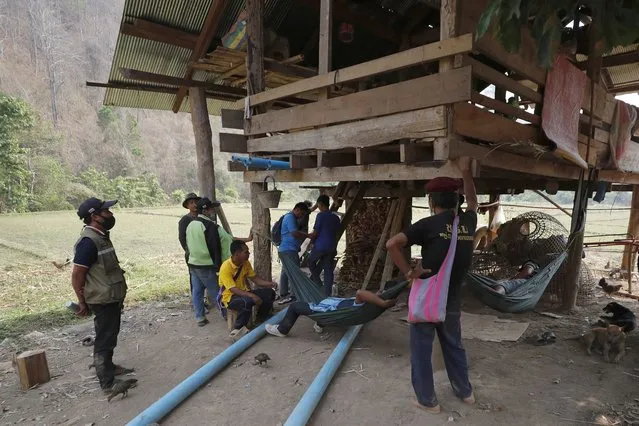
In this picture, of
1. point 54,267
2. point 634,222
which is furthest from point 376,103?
point 54,267

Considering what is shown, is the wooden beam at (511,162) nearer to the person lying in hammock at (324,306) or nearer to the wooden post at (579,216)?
the wooden post at (579,216)

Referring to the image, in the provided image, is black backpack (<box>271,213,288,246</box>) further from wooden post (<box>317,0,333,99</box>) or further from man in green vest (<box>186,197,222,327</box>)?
wooden post (<box>317,0,333,99</box>)

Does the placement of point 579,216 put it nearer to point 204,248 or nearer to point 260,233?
point 260,233

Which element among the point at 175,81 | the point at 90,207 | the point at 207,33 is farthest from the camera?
the point at 175,81

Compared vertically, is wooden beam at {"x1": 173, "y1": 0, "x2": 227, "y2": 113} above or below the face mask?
above

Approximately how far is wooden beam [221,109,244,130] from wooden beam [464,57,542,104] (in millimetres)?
2317

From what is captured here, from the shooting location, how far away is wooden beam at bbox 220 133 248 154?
13.2 feet

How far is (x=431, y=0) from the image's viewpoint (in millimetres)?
4504

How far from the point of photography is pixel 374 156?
3328 millimetres

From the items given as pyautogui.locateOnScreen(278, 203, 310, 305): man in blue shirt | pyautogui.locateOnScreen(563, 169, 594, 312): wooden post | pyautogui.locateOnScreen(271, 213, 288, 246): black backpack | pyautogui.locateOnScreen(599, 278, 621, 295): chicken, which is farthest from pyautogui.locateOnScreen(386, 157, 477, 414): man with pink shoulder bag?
pyautogui.locateOnScreen(599, 278, 621, 295): chicken

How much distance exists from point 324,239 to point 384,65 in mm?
2599

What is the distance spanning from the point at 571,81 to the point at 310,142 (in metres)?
2.47

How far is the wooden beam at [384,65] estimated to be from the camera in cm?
260

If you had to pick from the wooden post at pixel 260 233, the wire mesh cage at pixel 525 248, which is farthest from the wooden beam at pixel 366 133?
the wire mesh cage at pixel 525 248
